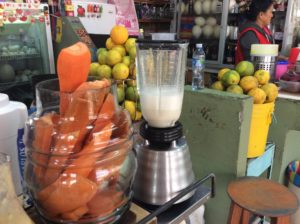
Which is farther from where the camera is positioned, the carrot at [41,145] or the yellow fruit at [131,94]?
the yellow fruit at [131,94]

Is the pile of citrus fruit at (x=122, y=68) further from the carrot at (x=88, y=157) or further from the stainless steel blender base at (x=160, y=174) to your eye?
the carrot at (x=88, y=157)

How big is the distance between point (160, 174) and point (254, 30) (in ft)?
6.97

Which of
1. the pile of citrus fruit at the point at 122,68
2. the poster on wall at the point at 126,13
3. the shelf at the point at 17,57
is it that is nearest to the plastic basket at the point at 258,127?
the pile of citrus fruit at the point at 122,68

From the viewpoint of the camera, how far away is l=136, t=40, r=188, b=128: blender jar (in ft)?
2.56

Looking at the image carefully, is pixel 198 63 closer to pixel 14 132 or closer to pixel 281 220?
pixel 281 220

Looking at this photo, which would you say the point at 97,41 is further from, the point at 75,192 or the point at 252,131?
the point at 75,192

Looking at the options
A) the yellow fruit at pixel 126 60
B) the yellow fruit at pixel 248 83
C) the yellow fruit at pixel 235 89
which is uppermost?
the yellow fruit at pixel 126 60

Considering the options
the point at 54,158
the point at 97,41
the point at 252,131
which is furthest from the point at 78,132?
the point at 97,41

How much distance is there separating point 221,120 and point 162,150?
55cm

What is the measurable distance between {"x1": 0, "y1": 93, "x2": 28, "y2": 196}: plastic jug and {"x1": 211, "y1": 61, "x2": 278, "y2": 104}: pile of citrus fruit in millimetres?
889

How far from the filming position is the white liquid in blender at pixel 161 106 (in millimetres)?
778

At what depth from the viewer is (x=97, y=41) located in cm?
179

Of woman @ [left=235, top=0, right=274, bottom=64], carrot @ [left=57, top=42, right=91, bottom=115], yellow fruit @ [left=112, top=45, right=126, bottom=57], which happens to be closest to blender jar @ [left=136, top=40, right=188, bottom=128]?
carrot @ [left=57, top=42, right=91, bottom=115]

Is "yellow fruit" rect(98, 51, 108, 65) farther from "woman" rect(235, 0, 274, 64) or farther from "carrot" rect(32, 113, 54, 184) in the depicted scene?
"woman" rect(235, 0, 274, 64)
